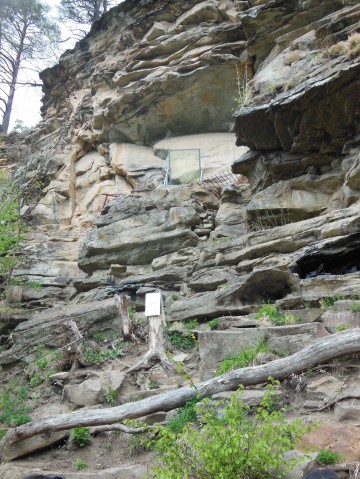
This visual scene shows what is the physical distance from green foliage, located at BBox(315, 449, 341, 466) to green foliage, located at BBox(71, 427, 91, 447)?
3686mm

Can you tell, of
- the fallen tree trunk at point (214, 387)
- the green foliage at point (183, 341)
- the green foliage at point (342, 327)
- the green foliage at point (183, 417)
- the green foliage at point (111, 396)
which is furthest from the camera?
the green foliage at point (183, 341)

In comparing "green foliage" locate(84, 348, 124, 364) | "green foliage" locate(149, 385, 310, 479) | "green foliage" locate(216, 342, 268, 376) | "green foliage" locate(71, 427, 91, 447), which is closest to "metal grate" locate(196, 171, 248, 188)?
"green foliage" locate(84, 348, 124, 364)

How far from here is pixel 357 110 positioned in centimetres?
1193

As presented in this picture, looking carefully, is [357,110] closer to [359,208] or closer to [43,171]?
[359,208]

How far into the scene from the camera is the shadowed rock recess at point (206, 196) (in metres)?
8.84

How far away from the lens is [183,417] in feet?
22.0

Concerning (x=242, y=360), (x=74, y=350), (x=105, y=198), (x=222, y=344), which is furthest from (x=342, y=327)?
(x=105, y=198)

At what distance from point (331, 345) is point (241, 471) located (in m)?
2.47

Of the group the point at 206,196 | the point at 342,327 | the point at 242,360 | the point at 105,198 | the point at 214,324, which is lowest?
the point at 242,360

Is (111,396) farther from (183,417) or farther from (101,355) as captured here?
(101,355)

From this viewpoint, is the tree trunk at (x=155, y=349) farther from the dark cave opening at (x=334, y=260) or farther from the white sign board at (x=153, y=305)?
the dark cave opening at (x=334, y=260)

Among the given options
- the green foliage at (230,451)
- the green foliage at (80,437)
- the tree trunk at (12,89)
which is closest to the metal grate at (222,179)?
the green foliage at (80,437)

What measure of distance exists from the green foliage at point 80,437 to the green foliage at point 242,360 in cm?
219

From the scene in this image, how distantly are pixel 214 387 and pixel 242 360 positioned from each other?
87 cm
